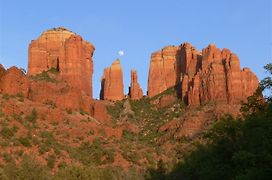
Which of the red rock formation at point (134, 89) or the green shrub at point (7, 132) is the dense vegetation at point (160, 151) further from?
the red rock formation at point (134, 89)

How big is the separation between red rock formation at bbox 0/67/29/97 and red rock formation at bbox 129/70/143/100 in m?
47.2

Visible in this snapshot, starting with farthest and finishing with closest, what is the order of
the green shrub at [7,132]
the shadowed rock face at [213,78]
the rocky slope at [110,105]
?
the shadowed rock face at [213,78] < the rocky slope at [110,105] < the green shrub at [7,132]

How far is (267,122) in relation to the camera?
92.3ft

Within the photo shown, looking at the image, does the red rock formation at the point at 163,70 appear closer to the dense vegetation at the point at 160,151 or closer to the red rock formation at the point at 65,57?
the dense vegetation at the point at 160,151

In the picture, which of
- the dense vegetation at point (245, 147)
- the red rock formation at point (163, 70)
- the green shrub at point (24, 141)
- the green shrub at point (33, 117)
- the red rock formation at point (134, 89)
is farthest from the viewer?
the red rock formation at point (163, 70)

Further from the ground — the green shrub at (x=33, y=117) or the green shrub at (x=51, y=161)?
the green shrub at (x=33, y=117)

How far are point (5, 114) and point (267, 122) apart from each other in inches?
1779

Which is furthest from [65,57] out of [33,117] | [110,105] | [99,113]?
[33,117]

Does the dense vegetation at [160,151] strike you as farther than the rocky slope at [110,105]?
No

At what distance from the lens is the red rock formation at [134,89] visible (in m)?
124

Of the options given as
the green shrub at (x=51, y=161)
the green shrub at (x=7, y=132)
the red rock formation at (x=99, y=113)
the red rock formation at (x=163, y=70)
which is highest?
the red rock formation at (x=163, y=70)

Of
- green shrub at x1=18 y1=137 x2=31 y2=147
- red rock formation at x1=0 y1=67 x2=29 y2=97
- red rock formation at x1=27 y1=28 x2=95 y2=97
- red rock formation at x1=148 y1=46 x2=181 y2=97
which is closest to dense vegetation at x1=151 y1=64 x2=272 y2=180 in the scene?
green shrub at x1=18 y1=137 x2=31 y2=147

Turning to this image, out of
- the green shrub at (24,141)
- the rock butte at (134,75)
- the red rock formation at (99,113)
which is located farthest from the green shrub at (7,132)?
the red rock formation at (99,113)

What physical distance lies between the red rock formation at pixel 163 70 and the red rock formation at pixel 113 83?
6.87m
